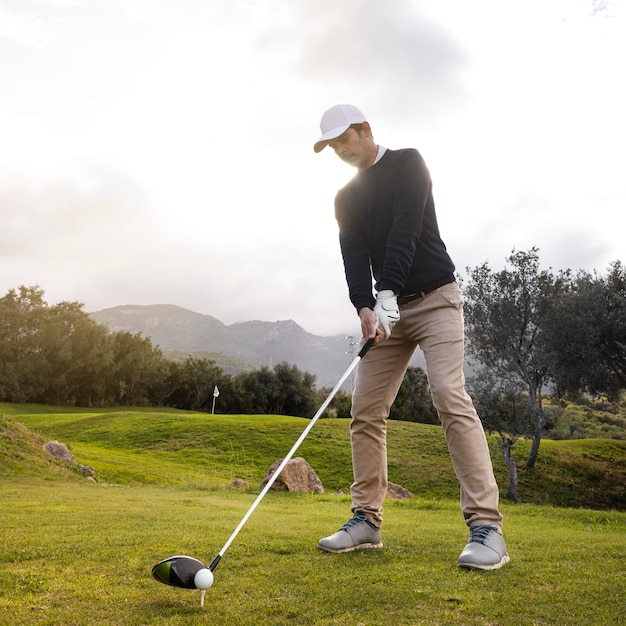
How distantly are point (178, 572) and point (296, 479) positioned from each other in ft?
42.8

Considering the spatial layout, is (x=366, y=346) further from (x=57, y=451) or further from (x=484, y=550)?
(x=57, y=451)

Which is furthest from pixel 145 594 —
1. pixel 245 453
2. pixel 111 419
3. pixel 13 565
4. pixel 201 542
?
pixel 111 419

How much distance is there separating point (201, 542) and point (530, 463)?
35.3 m

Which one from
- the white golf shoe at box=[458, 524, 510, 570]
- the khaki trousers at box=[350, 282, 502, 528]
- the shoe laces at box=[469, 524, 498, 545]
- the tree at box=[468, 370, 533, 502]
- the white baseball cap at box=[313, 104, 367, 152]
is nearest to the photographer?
the white golf shoe at box=[458, 524, 510, 570]

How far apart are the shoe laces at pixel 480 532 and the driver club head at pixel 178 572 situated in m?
2.01

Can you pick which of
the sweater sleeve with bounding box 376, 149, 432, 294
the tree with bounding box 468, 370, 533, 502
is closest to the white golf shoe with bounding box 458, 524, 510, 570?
the sweater sleeve with bounding box 376, 149, 432, 294

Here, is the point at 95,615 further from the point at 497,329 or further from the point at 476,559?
the point at 497,329

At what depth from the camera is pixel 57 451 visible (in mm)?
16781

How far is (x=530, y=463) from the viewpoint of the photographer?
35.9 metres

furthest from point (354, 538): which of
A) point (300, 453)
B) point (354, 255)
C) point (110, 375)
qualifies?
point (110, 375)

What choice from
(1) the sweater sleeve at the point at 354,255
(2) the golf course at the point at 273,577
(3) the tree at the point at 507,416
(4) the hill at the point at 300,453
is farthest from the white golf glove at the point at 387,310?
(3) the tree at the point at 507,416

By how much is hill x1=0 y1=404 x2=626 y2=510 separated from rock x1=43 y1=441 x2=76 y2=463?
617 centimetres

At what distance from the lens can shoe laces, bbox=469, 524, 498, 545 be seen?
396 centimetres

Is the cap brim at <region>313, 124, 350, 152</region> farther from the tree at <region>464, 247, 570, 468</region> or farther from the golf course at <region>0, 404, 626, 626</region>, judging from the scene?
the tree at <region>464, 247, 570, 468</region>
